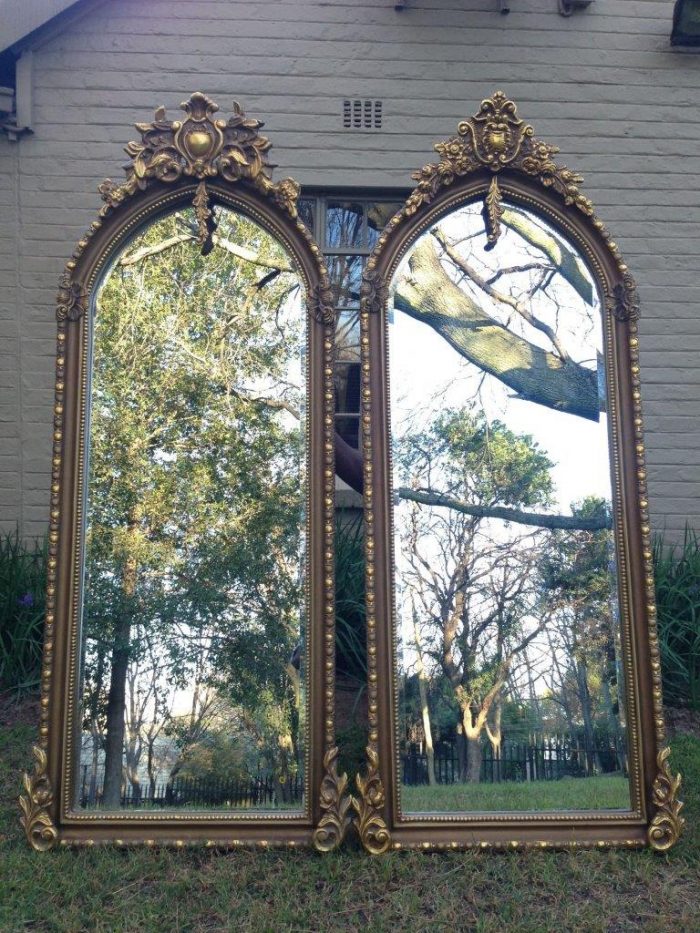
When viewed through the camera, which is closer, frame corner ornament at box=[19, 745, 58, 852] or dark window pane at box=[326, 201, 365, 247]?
frame corner ornament at box=[19, 745, 58, 852]

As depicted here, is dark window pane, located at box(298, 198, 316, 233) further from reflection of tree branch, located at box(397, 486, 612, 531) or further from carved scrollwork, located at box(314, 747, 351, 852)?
carved scrollwork, located at box(314, 747, 351, 852)

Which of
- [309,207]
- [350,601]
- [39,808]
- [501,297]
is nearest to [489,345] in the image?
[501,297]

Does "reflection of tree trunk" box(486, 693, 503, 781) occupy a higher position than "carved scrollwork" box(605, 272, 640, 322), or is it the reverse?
"carved scrollwork" box(605, 272, 640, 322)

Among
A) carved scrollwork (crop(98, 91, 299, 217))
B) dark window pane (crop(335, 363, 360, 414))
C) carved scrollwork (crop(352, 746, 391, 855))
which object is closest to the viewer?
carved scrollwork (crop(352, 746, 391, 855))

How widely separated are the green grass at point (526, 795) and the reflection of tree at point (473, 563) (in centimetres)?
14

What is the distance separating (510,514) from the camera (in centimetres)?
383

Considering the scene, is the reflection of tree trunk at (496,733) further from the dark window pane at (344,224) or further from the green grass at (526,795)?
the dark window pane at (344,224)

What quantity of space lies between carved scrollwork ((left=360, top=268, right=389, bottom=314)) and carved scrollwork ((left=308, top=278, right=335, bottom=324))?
0.47ft

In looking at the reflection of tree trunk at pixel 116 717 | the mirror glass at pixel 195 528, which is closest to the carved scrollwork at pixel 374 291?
the mirror glass at pixel 195 528

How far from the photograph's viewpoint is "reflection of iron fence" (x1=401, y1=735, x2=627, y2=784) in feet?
11.6

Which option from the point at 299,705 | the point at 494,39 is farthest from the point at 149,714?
the point at 494,39

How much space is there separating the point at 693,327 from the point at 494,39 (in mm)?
2429

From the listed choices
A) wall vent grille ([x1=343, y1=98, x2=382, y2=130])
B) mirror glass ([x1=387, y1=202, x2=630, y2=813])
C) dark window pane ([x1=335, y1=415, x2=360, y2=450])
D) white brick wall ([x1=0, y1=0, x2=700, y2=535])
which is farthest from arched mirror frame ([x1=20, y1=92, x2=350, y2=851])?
wall vent grille ([x1=343, y1=98, x2=382, y2=130])

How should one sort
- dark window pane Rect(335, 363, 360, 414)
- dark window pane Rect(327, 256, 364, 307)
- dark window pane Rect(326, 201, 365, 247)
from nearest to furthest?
dark window pane Rect(335, 363, 360, 414)
dark window pane Rect(327, 256, 364, 307)
dark window pane Rect(326, 201, 365, 247)
